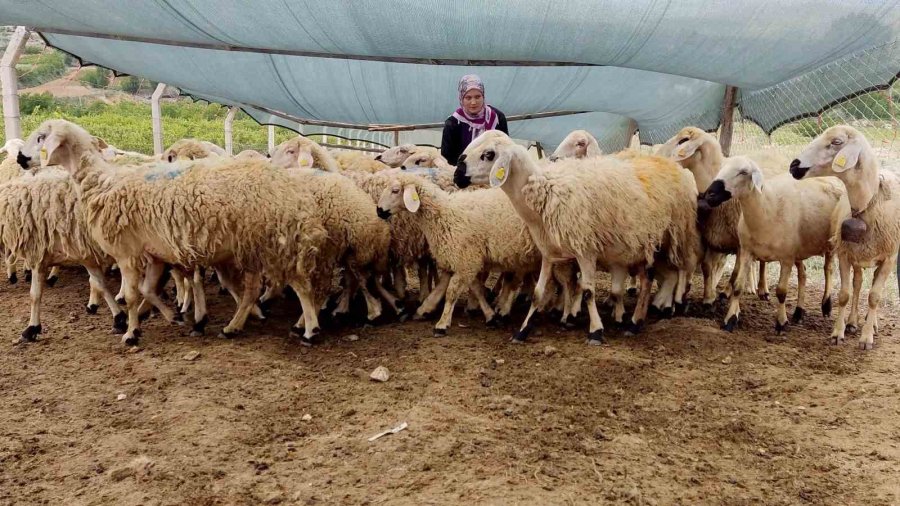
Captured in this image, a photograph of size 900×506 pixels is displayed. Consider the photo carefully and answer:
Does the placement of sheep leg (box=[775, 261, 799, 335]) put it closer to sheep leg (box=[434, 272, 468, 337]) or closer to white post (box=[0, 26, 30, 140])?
sheep leg (box=[434, 272, 468, 337])

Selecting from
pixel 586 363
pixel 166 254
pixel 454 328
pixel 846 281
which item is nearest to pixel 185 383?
pixel 166 254

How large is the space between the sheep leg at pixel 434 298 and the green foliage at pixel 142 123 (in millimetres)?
18027

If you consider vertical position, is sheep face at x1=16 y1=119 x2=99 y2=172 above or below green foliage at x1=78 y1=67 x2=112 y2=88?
below

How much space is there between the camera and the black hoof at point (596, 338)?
512 centimetres

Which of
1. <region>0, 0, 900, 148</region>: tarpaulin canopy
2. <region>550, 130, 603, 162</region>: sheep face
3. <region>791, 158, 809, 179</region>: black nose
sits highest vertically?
<region>0, 0, 900, 148</region>: tarpaulin canopy

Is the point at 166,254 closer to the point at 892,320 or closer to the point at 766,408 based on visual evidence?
the point at 766,408

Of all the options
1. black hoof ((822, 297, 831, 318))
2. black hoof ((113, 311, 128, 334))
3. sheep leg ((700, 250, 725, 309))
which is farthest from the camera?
sheep leg ((700, 250, 725, 309))

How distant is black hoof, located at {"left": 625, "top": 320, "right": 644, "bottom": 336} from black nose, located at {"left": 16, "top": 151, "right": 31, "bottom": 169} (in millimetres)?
4985

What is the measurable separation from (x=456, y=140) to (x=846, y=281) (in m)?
3.83

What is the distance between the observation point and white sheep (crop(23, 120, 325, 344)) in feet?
16.0

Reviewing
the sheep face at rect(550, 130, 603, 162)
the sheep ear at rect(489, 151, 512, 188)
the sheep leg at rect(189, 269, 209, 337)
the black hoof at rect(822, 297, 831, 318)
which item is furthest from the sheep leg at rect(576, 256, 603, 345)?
the sheep leg at rect(189, 269, 209, 337)

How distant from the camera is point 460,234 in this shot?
5.67m

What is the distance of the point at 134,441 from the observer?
3469mm

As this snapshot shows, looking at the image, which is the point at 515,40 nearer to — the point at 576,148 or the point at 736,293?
the point at 576,148
